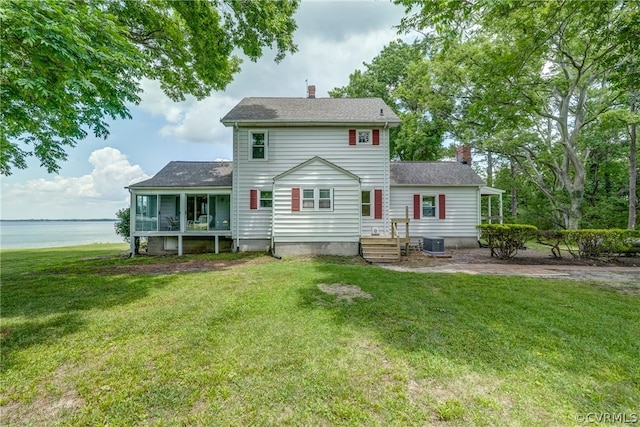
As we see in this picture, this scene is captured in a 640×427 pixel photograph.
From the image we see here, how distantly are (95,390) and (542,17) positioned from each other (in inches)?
527

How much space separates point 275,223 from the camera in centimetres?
1148

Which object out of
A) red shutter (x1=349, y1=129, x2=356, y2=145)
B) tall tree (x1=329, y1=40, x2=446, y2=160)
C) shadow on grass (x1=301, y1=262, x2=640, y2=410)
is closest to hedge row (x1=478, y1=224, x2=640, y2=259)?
shadow on grass (x1=301, y1=262, x2=640, y2=410)

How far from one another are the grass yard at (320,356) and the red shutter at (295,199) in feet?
18.5

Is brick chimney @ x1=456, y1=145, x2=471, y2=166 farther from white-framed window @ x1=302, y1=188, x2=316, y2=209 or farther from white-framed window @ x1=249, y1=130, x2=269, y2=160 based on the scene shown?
white-framed window @ x1=249, y1=130, x2=269, y2=160

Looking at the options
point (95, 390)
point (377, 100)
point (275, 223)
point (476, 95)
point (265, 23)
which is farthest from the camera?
point (476, 95)

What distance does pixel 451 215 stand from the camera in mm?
14164

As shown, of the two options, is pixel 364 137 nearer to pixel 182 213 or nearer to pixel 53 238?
pixel 182 213

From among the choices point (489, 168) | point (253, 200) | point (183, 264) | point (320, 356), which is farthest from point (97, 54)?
point (489, 168)

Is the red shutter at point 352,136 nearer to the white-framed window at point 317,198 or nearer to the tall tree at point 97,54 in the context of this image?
the white-framed window at point 317,198

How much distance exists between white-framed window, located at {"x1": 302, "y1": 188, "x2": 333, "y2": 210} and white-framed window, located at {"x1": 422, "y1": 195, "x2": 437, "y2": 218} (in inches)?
228

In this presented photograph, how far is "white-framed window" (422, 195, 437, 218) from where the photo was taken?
1427 centimetres

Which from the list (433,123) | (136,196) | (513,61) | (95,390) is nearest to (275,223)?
(136,196)

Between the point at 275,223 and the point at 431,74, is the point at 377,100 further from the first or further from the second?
the point at 275,223

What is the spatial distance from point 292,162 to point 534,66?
1327 cm
